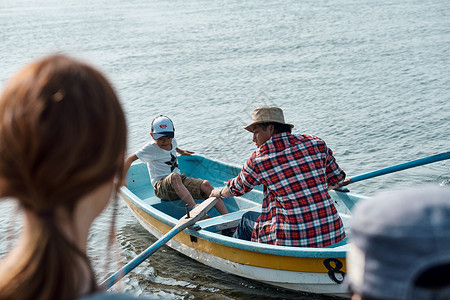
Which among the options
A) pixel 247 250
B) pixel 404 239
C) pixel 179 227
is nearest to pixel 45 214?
pixel 404 239

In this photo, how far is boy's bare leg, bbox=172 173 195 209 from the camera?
688 centimetres

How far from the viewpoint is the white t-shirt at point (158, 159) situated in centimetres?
700

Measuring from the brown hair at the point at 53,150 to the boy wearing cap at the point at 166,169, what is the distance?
572 centimetres

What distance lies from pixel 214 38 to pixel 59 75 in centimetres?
2453

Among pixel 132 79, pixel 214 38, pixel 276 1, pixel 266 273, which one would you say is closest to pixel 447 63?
pixel 132 79

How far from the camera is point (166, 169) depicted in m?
7.16

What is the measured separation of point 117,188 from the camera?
137 centimetres

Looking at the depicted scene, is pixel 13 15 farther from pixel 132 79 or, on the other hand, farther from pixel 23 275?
pixel 23 275

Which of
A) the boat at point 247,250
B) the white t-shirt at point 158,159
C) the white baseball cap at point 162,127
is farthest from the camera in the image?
the white t-shirt at point 158,159

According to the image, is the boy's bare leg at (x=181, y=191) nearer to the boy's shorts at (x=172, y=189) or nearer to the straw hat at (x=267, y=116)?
the boy's shorts at (x=172, y=189)

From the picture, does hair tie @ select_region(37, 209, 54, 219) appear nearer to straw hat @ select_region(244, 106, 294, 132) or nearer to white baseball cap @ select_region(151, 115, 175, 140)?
straw hat @ select_region(244, 106, 294, 132)

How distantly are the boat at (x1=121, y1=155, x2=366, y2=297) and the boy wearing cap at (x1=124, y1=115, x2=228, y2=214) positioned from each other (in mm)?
260

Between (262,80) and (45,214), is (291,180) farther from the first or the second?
(262,80)

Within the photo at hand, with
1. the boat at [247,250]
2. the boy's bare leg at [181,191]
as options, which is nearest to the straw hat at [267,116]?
the boat at [247,250]
